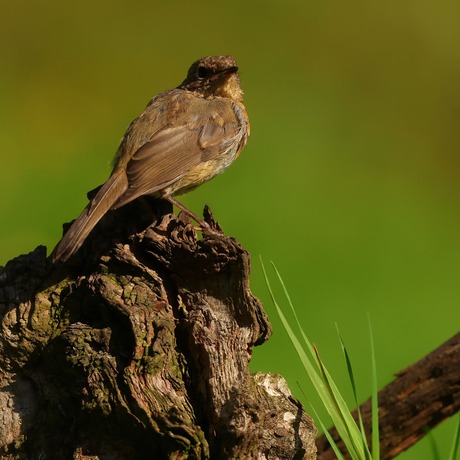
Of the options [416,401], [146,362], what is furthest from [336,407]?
[416,401]

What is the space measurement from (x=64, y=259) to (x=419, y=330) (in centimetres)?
394

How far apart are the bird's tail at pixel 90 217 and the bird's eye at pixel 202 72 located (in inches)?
36.7

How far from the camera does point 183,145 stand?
4.82m

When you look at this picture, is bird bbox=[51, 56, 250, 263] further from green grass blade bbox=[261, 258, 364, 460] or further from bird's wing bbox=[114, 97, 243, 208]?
green grass blade bbox=[261, 258, 364, 460]

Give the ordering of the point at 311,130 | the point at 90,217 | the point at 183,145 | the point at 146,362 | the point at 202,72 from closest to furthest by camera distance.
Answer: the point at 146,362 → the point at 90,217 → the point at 183,145 → the point at 202,72 → the point at 311,130

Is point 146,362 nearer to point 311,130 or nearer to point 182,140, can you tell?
point 182,140

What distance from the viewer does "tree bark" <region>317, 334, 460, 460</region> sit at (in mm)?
4383

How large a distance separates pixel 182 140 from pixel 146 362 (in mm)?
1645

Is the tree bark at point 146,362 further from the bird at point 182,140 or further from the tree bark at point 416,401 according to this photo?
the tree bark at point 416,401

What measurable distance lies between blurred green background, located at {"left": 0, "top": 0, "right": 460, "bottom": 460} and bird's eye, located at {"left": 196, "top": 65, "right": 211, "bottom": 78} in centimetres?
184

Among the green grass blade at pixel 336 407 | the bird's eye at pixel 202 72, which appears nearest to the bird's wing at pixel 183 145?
the bird's eye at pixel 202 72

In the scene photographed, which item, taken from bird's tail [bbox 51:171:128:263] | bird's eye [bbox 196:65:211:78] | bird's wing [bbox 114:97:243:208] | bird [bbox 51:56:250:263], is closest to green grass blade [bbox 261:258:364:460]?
bird's tail [bbox 51:171:128:263]

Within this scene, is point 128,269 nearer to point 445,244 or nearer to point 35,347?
point 35,347

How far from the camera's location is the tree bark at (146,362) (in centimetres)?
335
